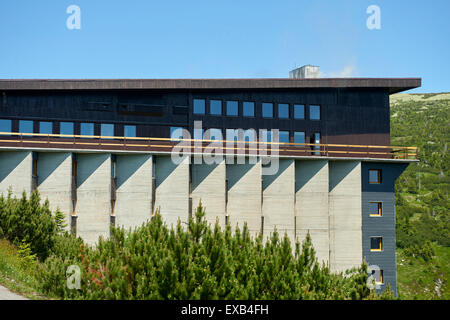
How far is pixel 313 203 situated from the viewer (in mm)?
37219

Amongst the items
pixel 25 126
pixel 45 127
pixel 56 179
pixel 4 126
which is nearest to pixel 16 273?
pixel 56 179

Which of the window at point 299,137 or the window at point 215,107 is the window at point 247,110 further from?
the window at point 299,137

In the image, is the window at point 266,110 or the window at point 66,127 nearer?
the window at point 66,127

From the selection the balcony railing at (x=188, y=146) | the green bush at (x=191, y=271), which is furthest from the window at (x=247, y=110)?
the green bush at (x=191, y=271)

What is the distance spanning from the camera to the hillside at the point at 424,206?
215ft

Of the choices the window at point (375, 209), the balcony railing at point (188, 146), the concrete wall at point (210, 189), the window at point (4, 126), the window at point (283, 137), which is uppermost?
the window at point (4, 126)

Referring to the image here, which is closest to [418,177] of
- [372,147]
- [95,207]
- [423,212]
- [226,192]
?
[423,212]

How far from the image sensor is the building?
33.7 meters

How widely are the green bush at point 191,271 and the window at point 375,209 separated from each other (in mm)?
13970

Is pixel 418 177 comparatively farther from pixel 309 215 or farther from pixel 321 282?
pixel 321 282

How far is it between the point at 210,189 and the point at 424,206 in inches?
2445

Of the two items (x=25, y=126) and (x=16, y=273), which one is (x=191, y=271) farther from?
(x=25, y=126)

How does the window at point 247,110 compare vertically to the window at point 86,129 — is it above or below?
above

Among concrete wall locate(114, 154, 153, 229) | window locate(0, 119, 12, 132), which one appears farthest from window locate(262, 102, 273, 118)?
window locate(0, 119, 12, 132)
